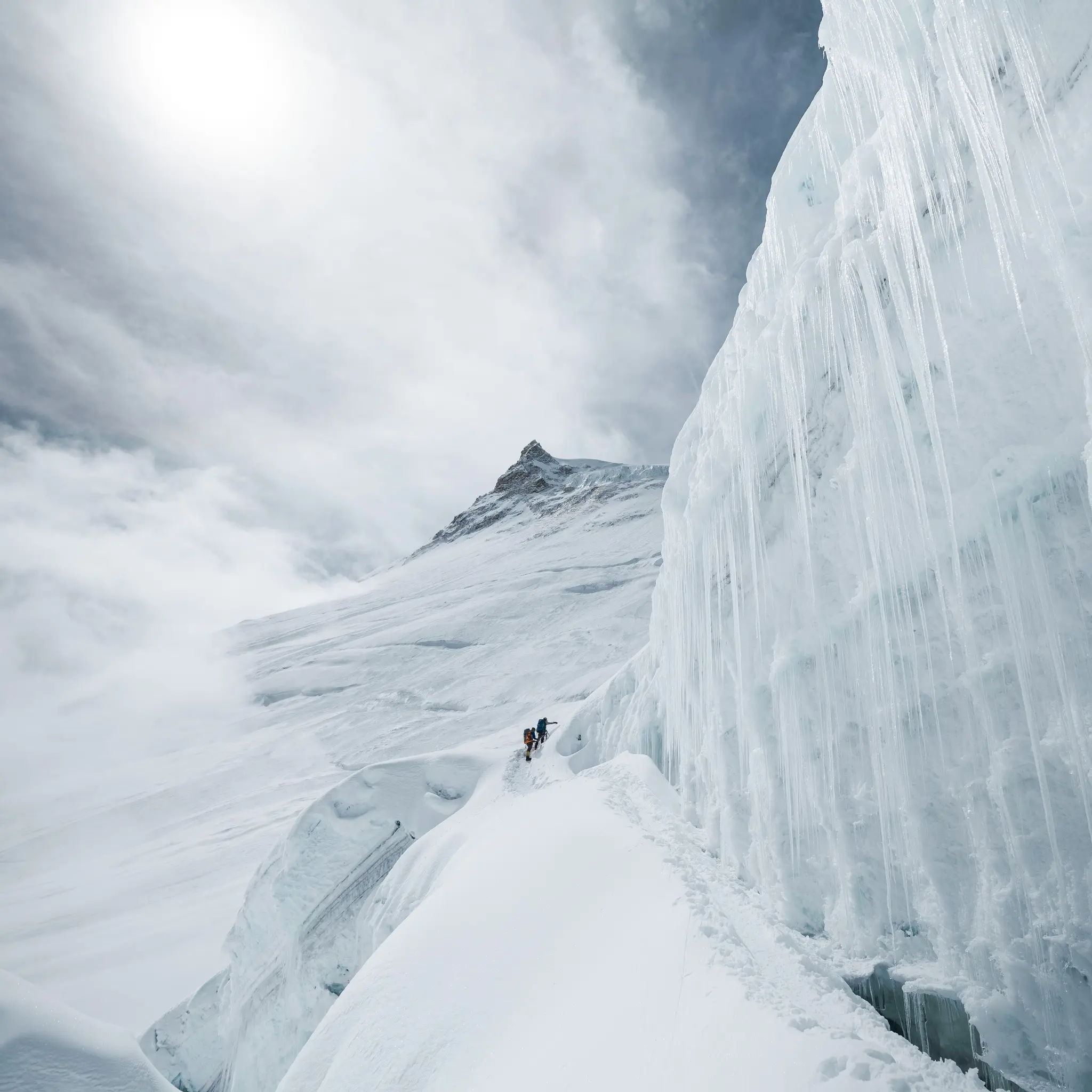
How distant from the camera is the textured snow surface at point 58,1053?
286 inches

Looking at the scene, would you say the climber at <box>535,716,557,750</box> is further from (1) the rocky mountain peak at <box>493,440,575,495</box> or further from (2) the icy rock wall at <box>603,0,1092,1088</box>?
(1) the rocky mountain peak at <box>493,440,575,495</box>

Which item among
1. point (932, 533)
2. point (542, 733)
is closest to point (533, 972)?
point (932, 533)

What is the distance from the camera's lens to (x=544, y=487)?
120562 mm

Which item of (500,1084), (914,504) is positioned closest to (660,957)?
(500,1084)

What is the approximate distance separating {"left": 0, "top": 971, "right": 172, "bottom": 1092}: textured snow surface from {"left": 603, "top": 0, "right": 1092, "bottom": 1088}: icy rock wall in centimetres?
899

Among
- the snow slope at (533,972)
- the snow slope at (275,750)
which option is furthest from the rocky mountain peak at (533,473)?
the snow slope at (533,972)

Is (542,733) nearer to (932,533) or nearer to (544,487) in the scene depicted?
(932,533)

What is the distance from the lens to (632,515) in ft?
219

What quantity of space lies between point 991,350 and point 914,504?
143cm

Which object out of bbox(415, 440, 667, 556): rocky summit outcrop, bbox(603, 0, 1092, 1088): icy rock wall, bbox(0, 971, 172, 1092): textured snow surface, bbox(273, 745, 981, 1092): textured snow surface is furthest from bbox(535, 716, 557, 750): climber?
bbox(415, 440, 667, 556): rocky summit outcrop

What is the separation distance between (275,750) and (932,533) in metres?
35.3

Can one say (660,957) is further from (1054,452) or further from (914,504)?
(1054,452)

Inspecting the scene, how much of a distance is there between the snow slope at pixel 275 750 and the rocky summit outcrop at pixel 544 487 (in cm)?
2646

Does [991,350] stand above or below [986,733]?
above
